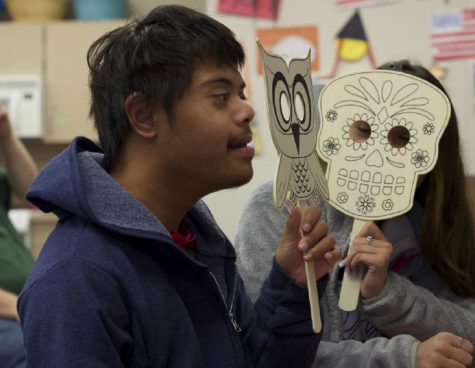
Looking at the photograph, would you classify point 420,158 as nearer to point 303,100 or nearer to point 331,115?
point 331,115

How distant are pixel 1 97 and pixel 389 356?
9.45 feet

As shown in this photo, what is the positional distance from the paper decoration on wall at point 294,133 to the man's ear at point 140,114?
0.57 feet

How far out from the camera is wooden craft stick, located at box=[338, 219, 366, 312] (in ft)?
3.84

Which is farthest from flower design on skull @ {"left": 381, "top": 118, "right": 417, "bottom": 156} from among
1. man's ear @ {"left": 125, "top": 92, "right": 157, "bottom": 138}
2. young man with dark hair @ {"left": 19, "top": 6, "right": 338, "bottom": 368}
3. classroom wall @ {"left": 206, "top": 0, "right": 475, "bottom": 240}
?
classroom wall @ {"left": 206, "top": 0, "right": 475, "bottom": 240}

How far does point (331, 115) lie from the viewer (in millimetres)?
1247

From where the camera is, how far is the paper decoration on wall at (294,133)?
3.19 ft

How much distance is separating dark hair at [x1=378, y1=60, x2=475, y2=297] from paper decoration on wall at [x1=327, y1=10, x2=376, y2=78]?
1.49m

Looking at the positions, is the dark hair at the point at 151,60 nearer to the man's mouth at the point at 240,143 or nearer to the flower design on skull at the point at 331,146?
the man's mouth at the point at 240,143

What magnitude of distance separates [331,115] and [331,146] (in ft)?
0.17

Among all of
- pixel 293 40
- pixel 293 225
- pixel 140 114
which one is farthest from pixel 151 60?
pixel 293 40

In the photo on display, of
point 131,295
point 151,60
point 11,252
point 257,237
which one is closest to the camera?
point 131,295

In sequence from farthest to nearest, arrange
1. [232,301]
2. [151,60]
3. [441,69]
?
[441,69] < [232,301] < [151,60]

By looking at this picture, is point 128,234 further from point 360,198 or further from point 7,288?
point 7,288

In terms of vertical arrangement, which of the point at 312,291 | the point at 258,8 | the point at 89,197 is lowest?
the point at 312,291
